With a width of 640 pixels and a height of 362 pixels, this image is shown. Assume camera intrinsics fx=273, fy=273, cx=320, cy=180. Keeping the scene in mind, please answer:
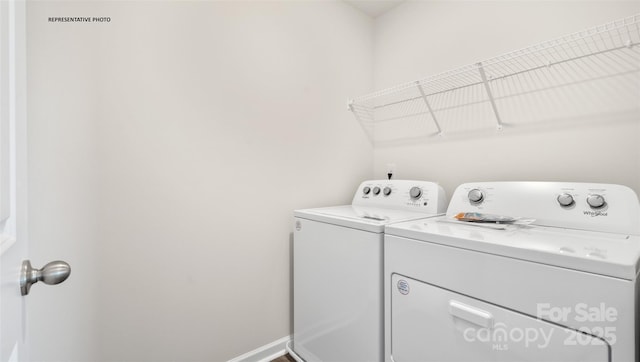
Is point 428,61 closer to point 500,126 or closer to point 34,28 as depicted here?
point 500,126

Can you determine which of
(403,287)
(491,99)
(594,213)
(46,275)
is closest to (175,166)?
(46,275)

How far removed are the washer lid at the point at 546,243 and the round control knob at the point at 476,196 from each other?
0.85 feet

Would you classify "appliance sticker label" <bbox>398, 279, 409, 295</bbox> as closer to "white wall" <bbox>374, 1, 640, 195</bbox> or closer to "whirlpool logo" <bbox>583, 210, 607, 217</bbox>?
"whirlpool logo" <bbox>583, 210, 607, 217</bbox>

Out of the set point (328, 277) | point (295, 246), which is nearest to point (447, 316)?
point (328, 277)

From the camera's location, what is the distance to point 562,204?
1097 mm

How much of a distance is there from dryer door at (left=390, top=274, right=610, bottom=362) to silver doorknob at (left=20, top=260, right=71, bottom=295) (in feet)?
3.22

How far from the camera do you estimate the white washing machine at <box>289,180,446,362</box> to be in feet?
3.79

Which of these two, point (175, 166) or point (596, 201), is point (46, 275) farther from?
point (596, 201)

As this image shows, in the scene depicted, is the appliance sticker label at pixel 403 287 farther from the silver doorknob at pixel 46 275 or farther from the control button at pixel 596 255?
the silver doorknob at pixel 46 275

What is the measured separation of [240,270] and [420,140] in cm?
142

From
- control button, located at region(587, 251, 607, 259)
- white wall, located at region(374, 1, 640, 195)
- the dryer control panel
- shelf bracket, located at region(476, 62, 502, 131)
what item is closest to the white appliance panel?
the dryer control panel

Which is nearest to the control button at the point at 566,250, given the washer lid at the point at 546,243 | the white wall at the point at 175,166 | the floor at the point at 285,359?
the washer lid at the point at 546,243

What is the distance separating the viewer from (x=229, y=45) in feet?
4.83

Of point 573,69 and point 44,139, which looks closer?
point 44,139
